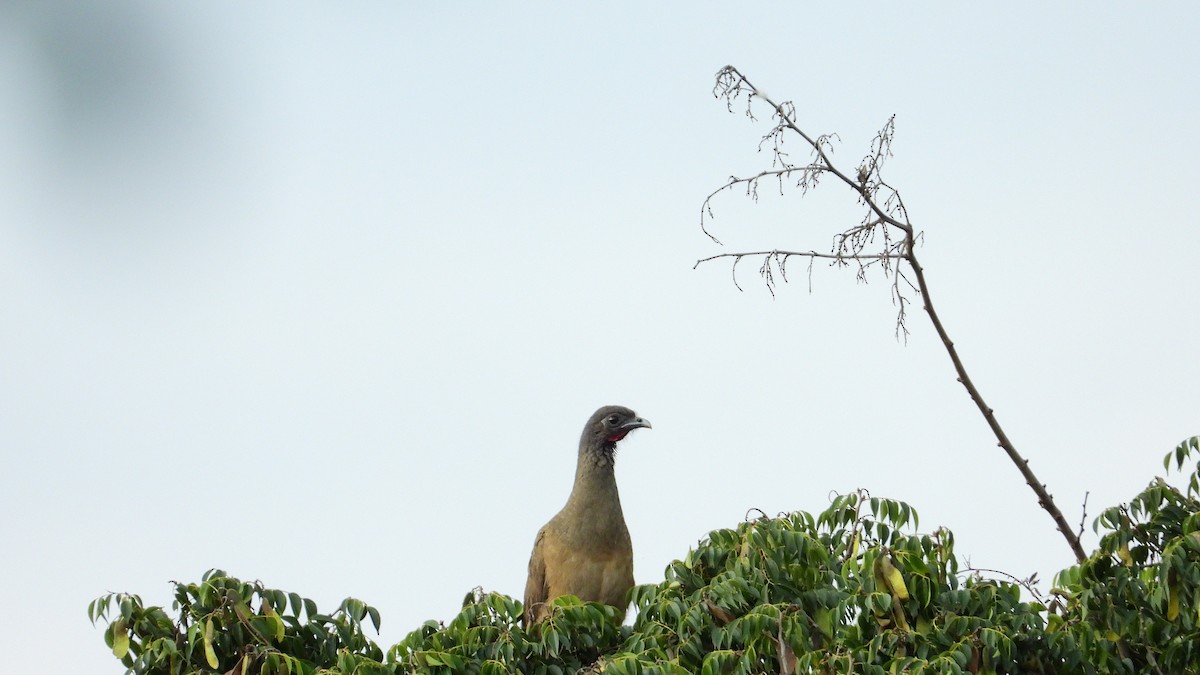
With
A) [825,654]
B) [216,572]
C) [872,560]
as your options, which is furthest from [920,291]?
[216,572]

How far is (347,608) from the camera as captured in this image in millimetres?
6070

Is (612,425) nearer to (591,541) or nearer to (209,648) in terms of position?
(591,541)

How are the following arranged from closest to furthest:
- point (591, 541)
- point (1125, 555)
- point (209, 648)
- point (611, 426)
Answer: point (1125, 555)
point (209, 648)
point (591, 541)
point (611, 426)

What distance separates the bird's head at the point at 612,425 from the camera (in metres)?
8.59

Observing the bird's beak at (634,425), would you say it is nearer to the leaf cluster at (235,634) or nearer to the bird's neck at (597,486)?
the bird's neck at (597,486)

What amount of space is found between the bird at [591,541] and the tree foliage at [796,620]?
174 centimetres

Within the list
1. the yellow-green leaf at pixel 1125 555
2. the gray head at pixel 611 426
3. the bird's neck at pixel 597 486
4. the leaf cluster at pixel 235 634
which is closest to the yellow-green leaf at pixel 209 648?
the leaf cluster at pixel 235 634

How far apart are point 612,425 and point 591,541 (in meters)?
0.85

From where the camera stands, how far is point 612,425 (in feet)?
28.2

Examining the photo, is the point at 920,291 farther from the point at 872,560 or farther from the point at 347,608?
the point at 347,608

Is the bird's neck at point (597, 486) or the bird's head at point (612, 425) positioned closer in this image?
the bird's neck at point (597, 486)

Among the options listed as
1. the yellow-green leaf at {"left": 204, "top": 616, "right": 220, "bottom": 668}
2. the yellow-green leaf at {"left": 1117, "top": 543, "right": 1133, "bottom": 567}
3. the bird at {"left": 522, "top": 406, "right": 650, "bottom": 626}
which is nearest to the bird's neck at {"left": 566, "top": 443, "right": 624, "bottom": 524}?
the bird at {"left": 522, "top": 406, "right": 650, "bottom": 626}

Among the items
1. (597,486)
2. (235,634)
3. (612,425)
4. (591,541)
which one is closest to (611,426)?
(612,425)

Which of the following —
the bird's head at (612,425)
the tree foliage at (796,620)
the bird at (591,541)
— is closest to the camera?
the tree foliage at (796,620)
